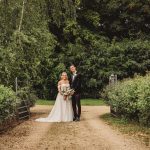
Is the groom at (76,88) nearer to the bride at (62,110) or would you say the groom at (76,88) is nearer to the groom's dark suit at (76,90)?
the groom's dark suit at (76,90)

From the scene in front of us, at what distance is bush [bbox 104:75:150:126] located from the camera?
17.1 meters

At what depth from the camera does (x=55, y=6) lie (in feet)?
80.4

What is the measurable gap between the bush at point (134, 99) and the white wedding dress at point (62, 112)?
1888 millimetres

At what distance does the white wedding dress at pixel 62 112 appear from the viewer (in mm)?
21561

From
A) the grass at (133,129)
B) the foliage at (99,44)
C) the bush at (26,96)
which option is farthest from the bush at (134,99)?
the foliage at (99,44)

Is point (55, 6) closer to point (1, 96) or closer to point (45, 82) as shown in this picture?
point (1, 96)

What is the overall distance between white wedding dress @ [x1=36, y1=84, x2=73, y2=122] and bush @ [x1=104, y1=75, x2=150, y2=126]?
189cm

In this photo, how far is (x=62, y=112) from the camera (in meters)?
21.9

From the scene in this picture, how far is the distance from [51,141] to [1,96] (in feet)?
9.82

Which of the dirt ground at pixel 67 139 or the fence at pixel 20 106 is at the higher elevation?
the fence at pixel 20 106

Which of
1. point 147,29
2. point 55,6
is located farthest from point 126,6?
point 55,6

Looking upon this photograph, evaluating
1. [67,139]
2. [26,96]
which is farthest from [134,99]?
[26,96]

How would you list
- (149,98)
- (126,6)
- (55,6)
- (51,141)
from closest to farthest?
(51,141) < (149,98) < (55,6) < (126,6)

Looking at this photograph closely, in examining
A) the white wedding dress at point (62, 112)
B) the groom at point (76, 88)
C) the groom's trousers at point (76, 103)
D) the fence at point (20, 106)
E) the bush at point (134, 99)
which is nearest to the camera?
the bush at point (134, 99)
